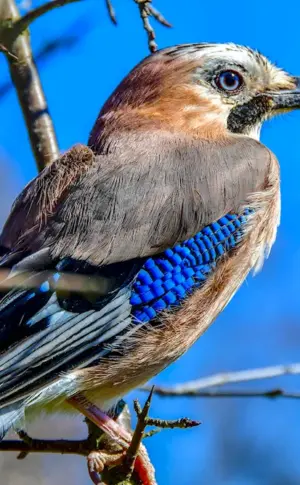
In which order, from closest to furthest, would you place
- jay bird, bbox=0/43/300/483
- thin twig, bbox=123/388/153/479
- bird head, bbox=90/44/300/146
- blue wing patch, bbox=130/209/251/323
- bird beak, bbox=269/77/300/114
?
thin twig, bbox=123/388/153/479, jay bird, bbox=0/43/300/483, blue wing patch, bbox=130/209/251/323, bird head, bbox=90/44/300/146, bird beak, bbox=269/77/300/114

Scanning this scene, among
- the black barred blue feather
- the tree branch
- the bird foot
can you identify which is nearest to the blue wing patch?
the black barred blue feather

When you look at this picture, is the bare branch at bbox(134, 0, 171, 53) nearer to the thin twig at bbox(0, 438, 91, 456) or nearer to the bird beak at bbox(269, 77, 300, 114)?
the bird beak at bbox(269, 77, 300, 114)

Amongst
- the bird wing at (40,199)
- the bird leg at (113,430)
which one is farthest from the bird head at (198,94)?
the bird leg at (113,430)

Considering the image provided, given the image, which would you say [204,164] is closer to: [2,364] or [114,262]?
[114,262]

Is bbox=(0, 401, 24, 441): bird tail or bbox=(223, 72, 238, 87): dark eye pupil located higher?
bbox=(223, 72, 238, 87): dark eye pupil

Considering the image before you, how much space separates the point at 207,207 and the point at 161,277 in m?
0.37

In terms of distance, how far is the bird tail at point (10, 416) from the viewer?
14.5 ft

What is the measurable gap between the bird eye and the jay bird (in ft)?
0.14

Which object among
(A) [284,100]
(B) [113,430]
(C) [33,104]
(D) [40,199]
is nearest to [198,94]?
(A) [284,100]

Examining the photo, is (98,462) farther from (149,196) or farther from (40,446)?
(149,196)

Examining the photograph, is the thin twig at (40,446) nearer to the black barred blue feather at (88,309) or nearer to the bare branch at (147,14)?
the black barred blue feather at (88,309)

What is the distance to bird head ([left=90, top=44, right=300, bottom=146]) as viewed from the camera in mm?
5395

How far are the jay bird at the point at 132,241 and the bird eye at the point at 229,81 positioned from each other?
0.04 metres

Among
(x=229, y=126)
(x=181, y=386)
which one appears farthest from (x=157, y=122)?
(x=181, y=386)
